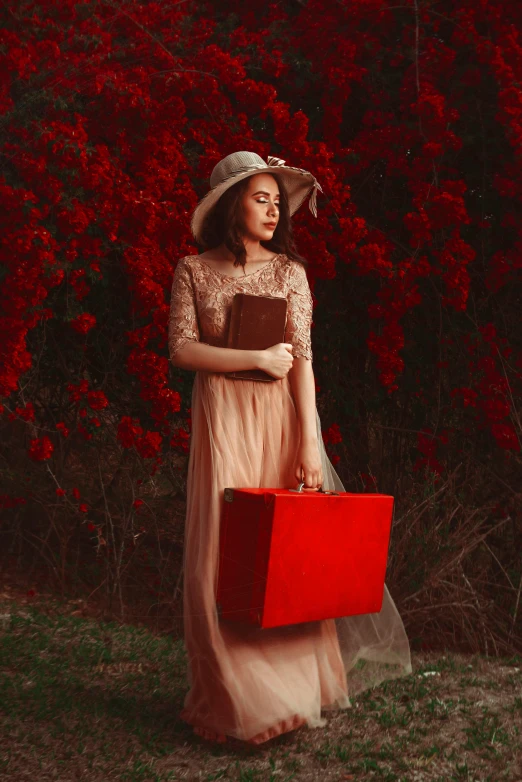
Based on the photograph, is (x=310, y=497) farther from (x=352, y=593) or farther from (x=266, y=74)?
(x=266, y=74)

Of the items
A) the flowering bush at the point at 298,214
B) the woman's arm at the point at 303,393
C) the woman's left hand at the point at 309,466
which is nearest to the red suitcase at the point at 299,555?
the woman's left hand at the point at 309,466

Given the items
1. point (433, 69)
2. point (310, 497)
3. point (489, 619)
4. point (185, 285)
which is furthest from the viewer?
point (433, 69)

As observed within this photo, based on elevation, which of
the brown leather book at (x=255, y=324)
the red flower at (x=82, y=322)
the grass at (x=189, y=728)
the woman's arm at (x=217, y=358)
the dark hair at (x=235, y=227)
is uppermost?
the dark hair at (x=235, y=227)

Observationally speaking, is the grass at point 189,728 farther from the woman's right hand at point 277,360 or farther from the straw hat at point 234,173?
the straw hat at point 234,173

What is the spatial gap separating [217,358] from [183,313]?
22cm

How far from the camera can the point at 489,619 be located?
4.48 meters

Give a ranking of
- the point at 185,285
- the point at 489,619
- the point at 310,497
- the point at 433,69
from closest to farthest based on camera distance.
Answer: the point at 310,497 → the point at 185,285 → the point at 489,619 → the point at 433,69

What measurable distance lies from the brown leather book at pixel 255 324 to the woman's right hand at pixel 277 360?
0.08 feet

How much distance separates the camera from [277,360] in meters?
3.01

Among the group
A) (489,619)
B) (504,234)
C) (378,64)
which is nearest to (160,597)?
(489,619)

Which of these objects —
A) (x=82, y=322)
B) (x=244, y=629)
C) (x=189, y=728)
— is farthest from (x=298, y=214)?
(x=189, y=728)

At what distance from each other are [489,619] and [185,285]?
2520 mm

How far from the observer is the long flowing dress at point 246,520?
2922 mm

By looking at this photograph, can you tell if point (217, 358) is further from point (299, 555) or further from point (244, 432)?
point (299, 555)
